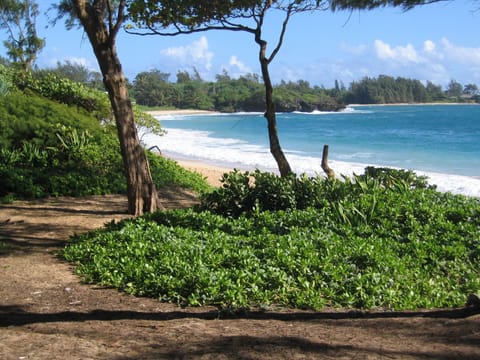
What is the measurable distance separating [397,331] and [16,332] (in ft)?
8.36

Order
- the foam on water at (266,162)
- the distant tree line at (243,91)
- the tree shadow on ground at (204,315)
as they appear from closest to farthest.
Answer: the tree shadow on ground at (204,315) → the foam on water at (266,162) → the distant tree line at (243,91)

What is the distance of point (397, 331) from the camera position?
12.5ft

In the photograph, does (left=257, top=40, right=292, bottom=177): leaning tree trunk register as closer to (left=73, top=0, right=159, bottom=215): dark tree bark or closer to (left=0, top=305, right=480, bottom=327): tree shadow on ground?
(left=73, top=0, right=159, bottom=215): dark tree bark

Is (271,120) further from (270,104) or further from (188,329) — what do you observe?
(188,329)

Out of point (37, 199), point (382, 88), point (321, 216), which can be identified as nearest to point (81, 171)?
point (37, 199)

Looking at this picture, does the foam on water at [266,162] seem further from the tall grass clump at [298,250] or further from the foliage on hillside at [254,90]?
the foliage on hillside at [254,90]

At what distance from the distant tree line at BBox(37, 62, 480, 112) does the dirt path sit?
6168cm

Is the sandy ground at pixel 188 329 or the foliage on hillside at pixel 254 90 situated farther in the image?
the foliage on hillside at pixel 254 90

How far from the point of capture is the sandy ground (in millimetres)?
3301

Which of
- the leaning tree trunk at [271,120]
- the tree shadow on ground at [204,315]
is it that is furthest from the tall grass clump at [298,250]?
the leaning tree trunk at [271,120]

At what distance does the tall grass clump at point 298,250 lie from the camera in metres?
4.68

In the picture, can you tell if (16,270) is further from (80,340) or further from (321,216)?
(321,216)

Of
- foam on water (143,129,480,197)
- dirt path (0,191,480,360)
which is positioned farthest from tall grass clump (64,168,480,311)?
foam on water (143,129,480,197)

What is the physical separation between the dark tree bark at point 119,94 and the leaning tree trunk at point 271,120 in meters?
2.82
